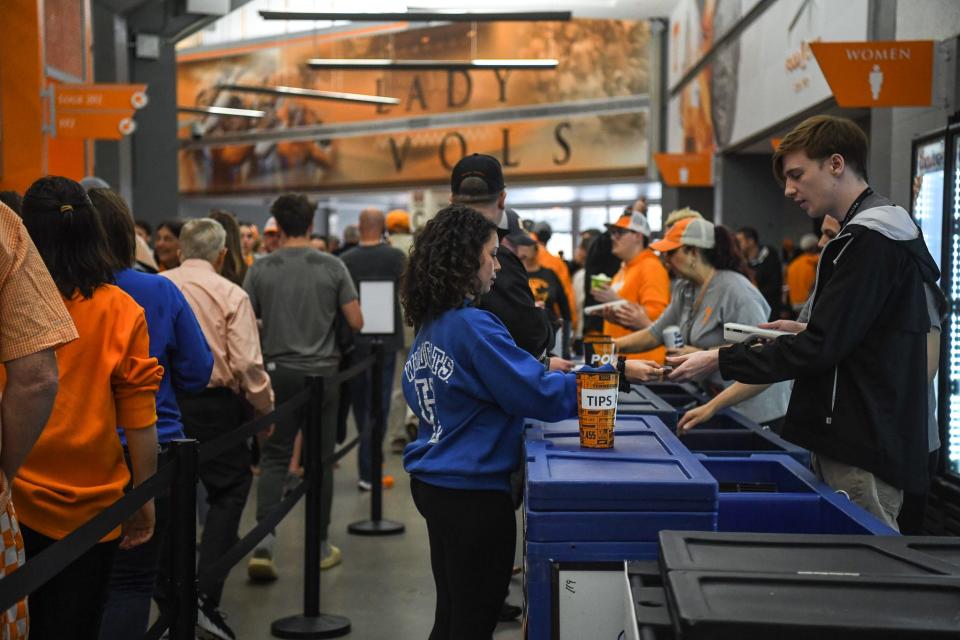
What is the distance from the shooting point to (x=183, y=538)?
111 inches

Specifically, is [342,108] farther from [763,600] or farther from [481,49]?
[763,600]

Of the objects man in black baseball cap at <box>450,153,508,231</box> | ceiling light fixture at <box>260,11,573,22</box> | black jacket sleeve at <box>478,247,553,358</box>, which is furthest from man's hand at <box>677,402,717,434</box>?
ceiling light fixture at <box>260,11,573,22</box>

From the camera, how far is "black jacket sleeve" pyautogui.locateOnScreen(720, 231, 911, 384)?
8.41ft

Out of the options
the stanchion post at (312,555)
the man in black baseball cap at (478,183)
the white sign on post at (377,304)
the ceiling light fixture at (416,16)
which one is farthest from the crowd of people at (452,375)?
the ceiling light fixture at (416,16)

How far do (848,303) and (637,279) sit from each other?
3.57m

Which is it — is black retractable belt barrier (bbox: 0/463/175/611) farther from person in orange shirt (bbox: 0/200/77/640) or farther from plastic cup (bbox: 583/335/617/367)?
plastic cup (bbox: 583/335/617/367)

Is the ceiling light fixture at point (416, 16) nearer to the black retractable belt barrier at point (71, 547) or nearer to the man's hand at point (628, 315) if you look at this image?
the man's hand at point (628, 315)

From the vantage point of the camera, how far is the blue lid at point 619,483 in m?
2.13

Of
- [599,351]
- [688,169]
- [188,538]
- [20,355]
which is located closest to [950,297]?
[599,351]

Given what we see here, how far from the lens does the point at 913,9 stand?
655cm

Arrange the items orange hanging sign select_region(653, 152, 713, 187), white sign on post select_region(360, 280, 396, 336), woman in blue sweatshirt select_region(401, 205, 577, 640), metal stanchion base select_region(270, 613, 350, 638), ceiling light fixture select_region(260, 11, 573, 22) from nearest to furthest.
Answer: woman in blue sweatshirt select_region(401, 205, 577, 640), metal stanchion base select_region(270, 613, 350, 638), white sign on post select_region(360, 280, 396, 336), ceiling light fixture select_region(260, 11, 573, 22), orange hanging sign select_region(653, 152, 713, 187)

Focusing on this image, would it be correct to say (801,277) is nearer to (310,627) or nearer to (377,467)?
(377,467)

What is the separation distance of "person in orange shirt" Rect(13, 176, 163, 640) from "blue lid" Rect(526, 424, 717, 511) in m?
1.01

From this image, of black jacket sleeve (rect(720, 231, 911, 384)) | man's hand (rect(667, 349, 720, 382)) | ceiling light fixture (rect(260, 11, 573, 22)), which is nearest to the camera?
black jacket sleeve (rect(720, 231, 911, 384))
